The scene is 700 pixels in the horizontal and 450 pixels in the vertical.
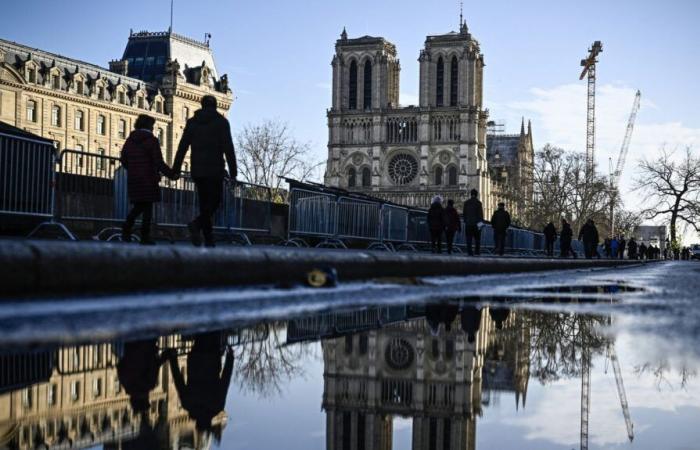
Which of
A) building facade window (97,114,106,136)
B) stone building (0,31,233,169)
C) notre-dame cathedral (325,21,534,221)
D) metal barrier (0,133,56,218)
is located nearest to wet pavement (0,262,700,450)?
metal barrier (0,133,56,218)

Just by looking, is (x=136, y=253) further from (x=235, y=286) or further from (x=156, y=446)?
(x=156, y=446)

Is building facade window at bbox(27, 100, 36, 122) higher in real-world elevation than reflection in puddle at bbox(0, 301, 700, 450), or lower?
higher

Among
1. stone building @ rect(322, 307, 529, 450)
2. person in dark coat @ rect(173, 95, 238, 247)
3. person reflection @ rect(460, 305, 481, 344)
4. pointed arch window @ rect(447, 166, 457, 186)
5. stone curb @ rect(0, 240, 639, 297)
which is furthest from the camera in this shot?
pointed arch window @ rect(447, 166, 457, 186)

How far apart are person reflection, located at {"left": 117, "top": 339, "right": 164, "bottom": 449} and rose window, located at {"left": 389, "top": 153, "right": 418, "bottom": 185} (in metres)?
119

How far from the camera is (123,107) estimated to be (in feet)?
271

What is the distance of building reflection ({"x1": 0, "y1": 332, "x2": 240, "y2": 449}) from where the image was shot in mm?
2014

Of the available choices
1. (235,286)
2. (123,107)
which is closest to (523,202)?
(123,107)

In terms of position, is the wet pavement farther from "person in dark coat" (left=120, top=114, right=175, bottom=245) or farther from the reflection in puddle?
"person in dark coat" (left=120, top=114, right=175, bottom=245)

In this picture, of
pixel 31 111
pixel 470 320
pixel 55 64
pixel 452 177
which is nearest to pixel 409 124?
pixel 452 177

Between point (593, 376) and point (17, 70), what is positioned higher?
point (17, 70)

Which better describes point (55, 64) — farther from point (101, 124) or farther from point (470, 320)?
point (470, 320)

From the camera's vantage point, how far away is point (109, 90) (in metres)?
82.4

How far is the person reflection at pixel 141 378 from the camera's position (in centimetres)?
202

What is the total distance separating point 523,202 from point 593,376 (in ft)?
320
